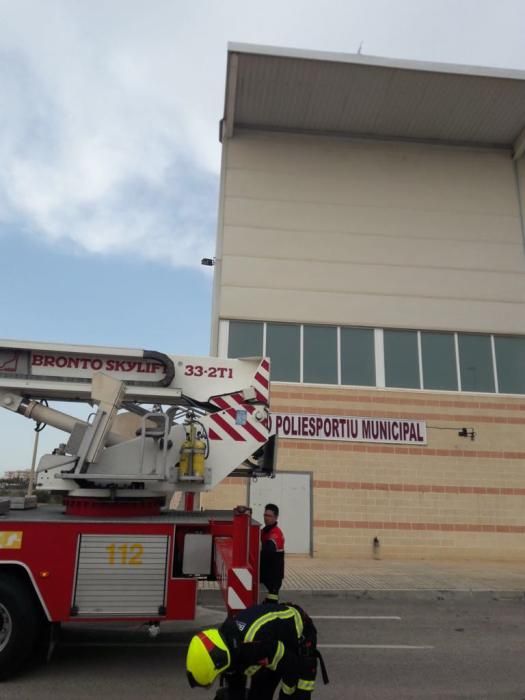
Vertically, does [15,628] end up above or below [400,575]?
above

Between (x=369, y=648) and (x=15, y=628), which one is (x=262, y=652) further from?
(x=369, y=648)

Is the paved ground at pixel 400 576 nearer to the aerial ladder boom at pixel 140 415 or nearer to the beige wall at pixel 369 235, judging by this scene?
the aerial ladder boom at pixel 140 415

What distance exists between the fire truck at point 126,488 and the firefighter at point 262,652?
5.75ft

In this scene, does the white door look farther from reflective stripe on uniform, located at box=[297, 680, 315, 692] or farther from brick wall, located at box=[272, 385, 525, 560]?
reflective stripe on uniform, located at box=[297, 680, 315, 692]

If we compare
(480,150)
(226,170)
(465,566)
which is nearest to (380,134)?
(480,150)

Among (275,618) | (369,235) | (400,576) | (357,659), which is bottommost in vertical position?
(357,659)

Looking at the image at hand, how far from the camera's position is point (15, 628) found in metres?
5.14

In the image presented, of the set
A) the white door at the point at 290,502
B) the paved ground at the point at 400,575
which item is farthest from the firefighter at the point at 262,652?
the white door at the point at 290,502

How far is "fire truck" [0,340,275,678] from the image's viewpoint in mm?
5266

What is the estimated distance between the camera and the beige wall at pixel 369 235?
16.9 m

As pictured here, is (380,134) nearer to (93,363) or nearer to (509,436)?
(509,436)

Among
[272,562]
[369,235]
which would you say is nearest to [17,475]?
[272,562]

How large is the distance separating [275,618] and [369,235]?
16028mm

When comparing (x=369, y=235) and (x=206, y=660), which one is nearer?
(x=206, y=660)
